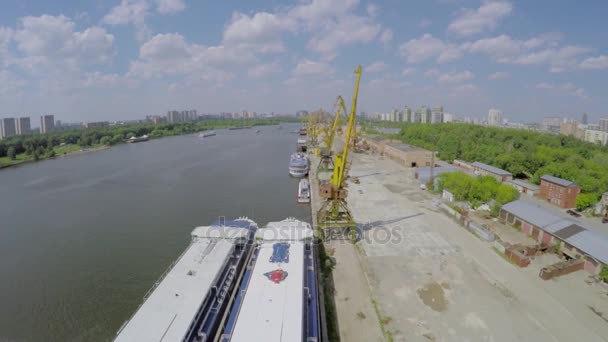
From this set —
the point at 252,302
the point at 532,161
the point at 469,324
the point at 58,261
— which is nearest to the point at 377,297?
the point at 469,324

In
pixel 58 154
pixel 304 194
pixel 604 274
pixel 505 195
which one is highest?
pixel 58 154

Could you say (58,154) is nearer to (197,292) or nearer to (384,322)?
(197,292)

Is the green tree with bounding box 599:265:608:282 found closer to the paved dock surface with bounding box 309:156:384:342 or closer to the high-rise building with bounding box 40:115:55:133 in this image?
the paved dock surface with bounding box 309:156:384:342

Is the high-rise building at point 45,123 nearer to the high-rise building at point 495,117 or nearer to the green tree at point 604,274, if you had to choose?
the green tree at point 604,274

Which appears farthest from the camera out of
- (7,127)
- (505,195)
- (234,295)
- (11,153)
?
(7,127)

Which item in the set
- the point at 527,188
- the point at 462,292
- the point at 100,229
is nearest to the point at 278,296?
the point at 462,292

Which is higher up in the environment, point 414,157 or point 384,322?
point 414,157

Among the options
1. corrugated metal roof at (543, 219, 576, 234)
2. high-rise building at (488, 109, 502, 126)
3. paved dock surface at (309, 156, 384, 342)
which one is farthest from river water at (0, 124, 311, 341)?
high-rise building at (488, 109, 502, 126)

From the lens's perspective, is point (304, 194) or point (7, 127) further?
point (7, 127)
